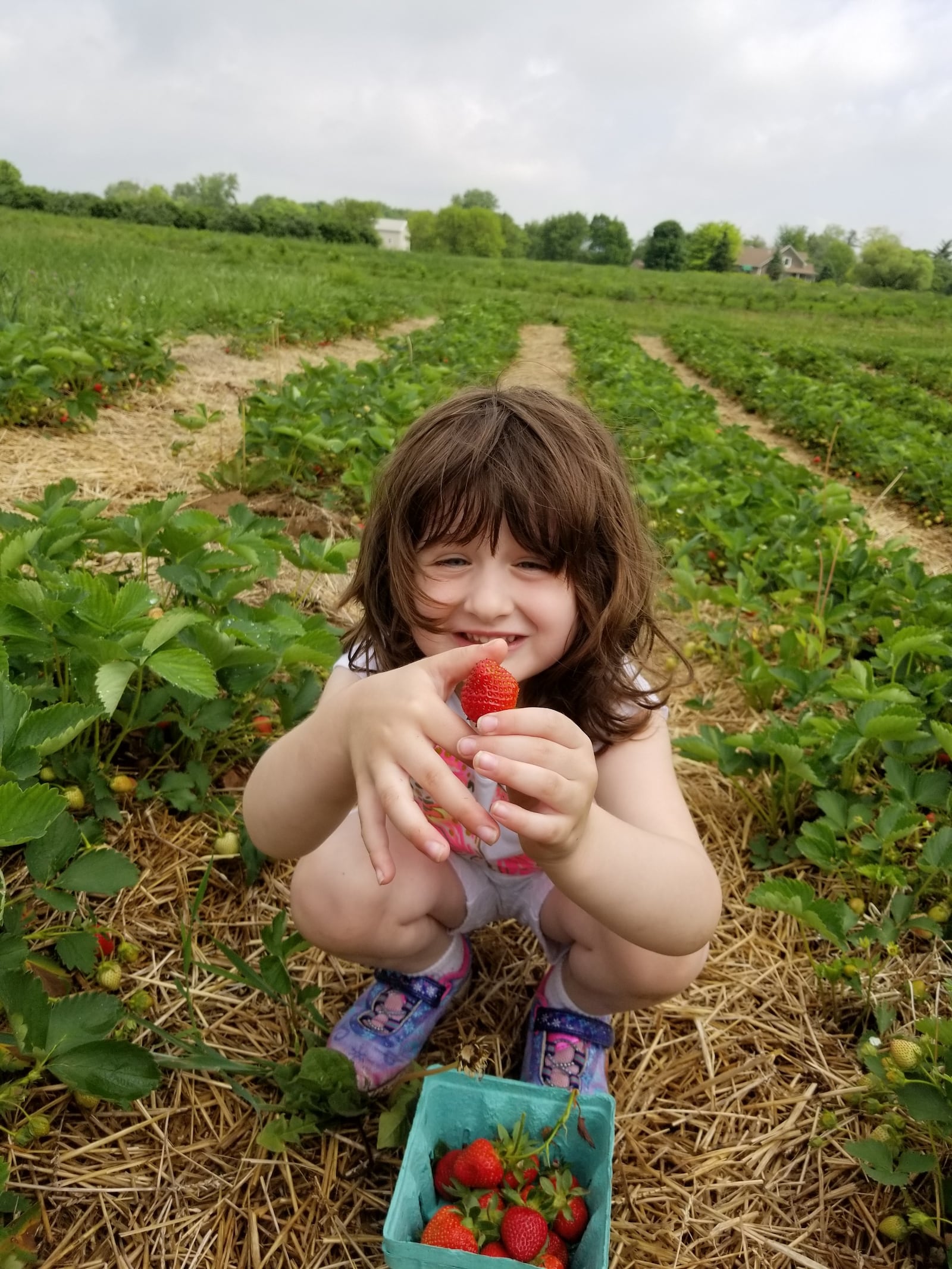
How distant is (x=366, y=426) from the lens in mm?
4391

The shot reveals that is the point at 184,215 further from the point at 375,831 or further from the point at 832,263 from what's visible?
the point at 832,263

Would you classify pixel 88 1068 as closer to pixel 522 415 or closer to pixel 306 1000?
pixel 306 1000

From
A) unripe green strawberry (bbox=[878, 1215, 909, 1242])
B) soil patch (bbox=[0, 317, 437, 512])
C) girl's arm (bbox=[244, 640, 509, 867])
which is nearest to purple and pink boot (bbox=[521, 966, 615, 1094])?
unripe green strawberry (bbox=[878, 1215, 909, 1242])

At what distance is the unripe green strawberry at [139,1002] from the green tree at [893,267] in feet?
194

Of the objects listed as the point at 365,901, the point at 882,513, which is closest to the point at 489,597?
the point at 365,901

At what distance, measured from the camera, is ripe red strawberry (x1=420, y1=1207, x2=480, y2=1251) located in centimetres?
Answer: 101

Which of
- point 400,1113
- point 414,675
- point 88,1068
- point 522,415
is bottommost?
point 400,1113

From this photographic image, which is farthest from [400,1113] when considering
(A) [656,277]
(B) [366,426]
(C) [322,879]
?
(A) [656,277]

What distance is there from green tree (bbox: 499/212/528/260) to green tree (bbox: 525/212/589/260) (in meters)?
1.43

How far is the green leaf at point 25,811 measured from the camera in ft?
3.22

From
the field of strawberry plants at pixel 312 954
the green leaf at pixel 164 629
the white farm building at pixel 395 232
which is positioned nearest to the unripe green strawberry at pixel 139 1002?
the field of strawberry plants at pixel 312 954

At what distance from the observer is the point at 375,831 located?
881 millimetres

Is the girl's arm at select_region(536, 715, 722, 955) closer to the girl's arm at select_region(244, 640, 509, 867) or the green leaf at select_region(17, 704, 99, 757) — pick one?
the girl's arm at select_region(244, 640, 509, 867)

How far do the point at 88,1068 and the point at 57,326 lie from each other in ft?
18.4
